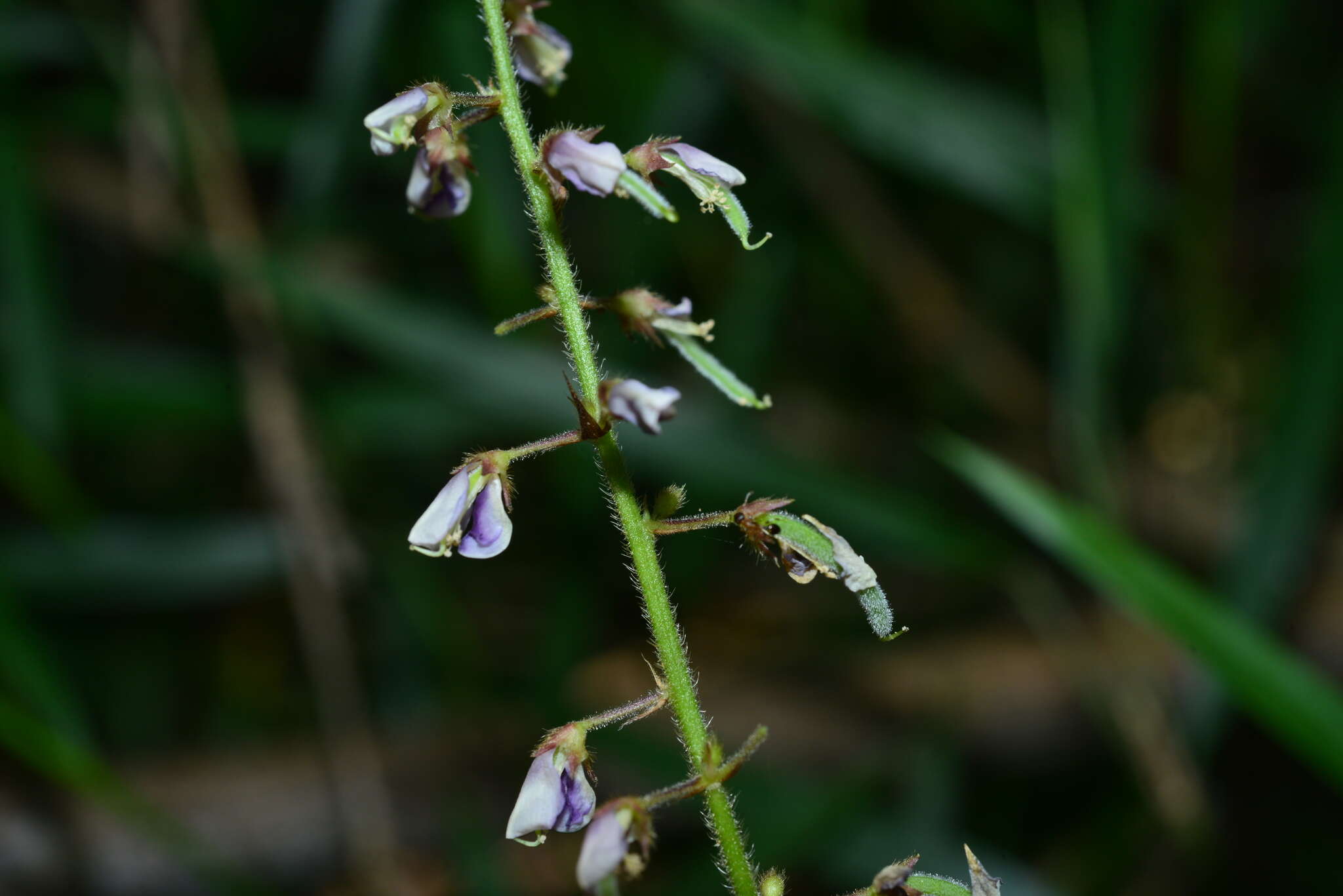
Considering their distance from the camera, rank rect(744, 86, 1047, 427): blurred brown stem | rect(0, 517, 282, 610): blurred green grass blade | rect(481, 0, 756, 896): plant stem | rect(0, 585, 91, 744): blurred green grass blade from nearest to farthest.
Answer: rect(481, 0, 756, 896): plant stem, rect(0, 585, 91, 744): blurred green grass blade, rect(0, 517, 282, 610): blurred green grass blade, rect(744, 86, 1047, 427): blurred brown stem

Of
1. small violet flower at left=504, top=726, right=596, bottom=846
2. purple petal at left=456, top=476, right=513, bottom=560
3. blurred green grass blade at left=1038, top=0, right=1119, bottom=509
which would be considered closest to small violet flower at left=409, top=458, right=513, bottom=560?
purple petal at left=456, top=476, right=513, bottom=560

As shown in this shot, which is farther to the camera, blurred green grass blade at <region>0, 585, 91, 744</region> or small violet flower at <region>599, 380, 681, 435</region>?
blurred green grass blade at <region>0, 585, 91, 744</region>

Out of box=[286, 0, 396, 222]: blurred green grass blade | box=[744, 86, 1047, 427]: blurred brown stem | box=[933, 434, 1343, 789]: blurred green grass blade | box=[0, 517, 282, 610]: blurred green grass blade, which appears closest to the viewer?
box=[933, 434, 1343, 789]: blurred green grass blade

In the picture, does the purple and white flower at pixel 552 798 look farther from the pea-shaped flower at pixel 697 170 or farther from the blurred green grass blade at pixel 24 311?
the blurred green grass blade at pixel 24 311

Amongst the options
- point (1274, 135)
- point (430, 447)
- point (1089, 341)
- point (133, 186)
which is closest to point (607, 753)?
point (430, 447)

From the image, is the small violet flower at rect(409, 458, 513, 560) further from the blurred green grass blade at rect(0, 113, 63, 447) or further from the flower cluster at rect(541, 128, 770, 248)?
the blurred green grass blade at rect(0, 113, 63, 447)

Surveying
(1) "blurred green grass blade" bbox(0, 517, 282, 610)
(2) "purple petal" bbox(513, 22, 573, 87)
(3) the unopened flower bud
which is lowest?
(1) "blurred green grass blade" bbox(0, 517, 282, 610)

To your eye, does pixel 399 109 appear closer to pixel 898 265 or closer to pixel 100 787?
pixel 100 787

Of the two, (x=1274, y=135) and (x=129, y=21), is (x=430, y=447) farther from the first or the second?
(x=1274, y=135)
